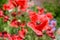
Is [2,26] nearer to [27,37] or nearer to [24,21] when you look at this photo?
[24,21]

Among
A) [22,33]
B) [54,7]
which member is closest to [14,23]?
[22,33]

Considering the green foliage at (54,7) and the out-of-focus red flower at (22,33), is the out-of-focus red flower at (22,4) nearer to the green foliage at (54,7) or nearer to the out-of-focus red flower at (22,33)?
the out-of-focus red flower at (22,33)

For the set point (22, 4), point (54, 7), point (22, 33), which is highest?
point (54, 7)

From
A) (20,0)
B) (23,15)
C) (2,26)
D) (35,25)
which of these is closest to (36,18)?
(35,25)

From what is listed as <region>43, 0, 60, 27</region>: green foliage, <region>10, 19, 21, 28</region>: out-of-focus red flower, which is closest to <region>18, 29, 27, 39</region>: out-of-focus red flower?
<region>10, 19, 21, 28</region>: out-of-focus red flower

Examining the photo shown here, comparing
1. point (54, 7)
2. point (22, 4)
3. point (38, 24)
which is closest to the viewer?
point (38, 24)

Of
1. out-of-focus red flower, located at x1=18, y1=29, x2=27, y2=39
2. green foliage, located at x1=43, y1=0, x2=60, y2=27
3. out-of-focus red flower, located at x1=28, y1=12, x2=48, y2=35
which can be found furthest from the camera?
green foliage, located at x1=43, y1=0, x2=60, y2=27

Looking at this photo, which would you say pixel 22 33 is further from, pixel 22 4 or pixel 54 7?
pixel 54 7

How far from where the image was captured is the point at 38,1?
15.2ft

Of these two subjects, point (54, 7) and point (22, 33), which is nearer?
point (22, 33)

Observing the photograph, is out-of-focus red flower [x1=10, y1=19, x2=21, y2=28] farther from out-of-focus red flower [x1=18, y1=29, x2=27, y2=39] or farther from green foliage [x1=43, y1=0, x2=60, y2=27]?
green foliage [x1=43, y1=0, x2=60, y2=27]

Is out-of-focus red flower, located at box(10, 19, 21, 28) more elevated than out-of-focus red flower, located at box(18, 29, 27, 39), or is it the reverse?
out-of-focus red flower, located at box(10, 19, 21, 28)

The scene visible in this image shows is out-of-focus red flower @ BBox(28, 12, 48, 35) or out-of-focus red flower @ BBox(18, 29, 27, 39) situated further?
out-of-focus red flower @ BBox(18, 29, 27, 39)

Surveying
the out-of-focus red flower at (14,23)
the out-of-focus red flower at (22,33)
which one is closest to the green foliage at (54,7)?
the out-of-focus red flower at (14,23)
